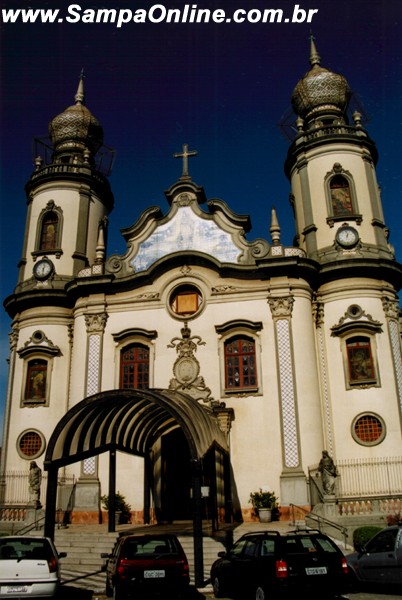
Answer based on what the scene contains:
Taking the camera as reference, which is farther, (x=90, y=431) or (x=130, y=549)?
(x=90, y=431)

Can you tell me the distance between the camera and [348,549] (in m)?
17.3

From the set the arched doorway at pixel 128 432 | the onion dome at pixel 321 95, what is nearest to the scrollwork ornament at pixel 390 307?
the arched doorway at pixel 128 432

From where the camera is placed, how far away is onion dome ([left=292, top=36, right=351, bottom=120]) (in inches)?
1209

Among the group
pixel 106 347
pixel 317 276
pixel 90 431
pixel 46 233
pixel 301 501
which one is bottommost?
pixel 301 501

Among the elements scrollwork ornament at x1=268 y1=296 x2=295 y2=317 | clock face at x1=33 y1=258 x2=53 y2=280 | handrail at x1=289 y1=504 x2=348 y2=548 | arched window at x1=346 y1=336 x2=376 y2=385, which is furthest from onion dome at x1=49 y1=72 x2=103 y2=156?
handrail at x1=289 y1=504 x2=348 y2=548

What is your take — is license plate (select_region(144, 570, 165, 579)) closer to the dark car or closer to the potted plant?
the dark car

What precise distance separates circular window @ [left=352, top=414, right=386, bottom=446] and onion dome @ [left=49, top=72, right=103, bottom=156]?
20.6 m

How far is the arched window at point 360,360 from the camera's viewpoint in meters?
23.0

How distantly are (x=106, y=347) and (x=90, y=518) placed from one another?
701 centimetres

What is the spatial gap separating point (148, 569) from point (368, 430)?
1418 centimetres

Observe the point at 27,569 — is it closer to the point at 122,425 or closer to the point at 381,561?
the point at 381,561

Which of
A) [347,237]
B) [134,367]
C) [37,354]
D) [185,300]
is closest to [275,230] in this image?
[347,237]

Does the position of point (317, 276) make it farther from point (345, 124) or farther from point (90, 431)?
point (90, 431)

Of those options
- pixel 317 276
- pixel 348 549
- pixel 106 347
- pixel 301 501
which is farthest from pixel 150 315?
pixel 348 549
